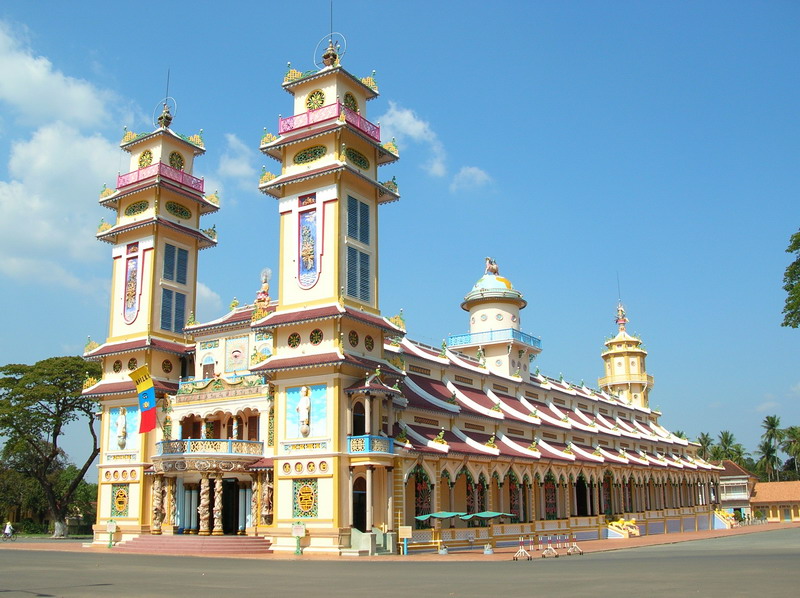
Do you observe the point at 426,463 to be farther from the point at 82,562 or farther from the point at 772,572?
the point at 772,572

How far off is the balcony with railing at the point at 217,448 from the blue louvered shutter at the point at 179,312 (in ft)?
32.4

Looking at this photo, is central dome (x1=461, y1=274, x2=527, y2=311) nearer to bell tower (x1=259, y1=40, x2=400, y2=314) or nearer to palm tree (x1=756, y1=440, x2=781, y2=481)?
bell tower (x1=259, y1=40, x2=400, y2=314)

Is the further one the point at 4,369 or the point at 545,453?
the point at 4,369

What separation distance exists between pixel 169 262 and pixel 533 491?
944 inches

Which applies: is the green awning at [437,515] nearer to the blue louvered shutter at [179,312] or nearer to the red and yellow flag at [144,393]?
the red and yellow flag at [144,393]

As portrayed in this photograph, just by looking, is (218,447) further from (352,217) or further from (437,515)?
(352,217)

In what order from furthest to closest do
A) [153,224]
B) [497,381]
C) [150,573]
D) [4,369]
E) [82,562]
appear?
[4,369], [497,381], [153,224], [82,562], [150,573]

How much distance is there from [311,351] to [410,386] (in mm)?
7597

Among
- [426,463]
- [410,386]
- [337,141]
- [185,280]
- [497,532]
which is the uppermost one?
[337,141]

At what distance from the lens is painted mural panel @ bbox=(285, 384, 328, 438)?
35125 mm

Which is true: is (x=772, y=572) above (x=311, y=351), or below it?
below

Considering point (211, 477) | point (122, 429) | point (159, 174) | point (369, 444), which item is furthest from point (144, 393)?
point (369, 444)

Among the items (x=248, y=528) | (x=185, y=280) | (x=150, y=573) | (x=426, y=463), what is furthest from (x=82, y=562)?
(x=185, y=280)

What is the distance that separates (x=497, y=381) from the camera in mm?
53156
